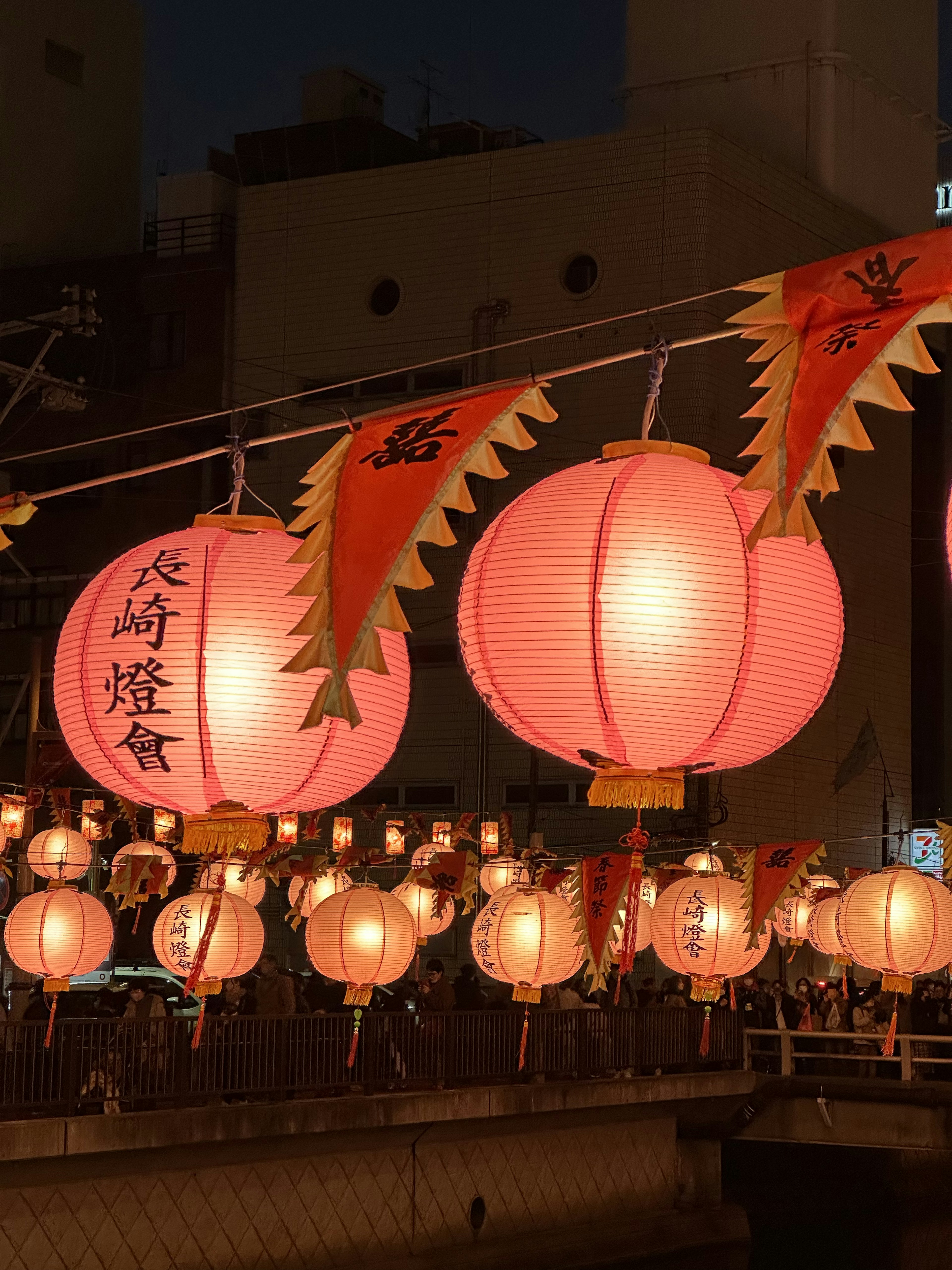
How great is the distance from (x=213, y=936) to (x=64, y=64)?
23.2m

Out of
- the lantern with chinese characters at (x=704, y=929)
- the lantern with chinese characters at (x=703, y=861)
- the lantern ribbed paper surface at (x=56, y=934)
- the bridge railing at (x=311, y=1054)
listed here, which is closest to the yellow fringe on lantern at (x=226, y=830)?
the bridge railing at (x=311, y=1054)

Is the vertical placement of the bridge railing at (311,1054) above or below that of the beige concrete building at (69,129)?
below

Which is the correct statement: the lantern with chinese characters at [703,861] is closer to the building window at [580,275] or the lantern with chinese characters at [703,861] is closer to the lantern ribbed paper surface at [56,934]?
the lantern ribbed paper surface at [56,934]

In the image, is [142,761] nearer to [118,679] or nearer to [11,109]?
[118,679]

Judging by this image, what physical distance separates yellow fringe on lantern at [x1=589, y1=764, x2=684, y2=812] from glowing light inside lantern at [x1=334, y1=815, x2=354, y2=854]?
552 inches

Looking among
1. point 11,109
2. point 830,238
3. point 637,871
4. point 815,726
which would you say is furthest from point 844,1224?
point 11,109

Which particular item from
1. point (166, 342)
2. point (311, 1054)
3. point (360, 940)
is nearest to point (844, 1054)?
point (311, 1054)

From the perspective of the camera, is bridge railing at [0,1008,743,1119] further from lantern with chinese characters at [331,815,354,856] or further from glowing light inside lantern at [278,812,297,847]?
lantern with chinese characters at [331,815,354,856]

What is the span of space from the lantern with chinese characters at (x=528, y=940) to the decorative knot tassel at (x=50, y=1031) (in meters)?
4.15

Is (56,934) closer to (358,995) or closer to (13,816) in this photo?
(358,995)

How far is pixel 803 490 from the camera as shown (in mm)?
6254

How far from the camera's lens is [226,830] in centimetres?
852

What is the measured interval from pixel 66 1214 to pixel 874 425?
68.7ft

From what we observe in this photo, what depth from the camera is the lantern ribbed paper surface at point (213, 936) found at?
1541 centimetres
